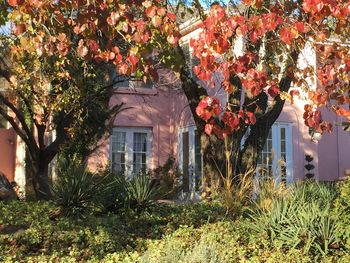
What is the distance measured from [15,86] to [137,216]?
13.9ft

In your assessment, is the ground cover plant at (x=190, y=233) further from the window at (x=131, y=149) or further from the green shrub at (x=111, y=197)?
the window at (x=131, y=149)

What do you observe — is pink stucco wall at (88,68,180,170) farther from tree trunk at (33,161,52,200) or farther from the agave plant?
the agave plant

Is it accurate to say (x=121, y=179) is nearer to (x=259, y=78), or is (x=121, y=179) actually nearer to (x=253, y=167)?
(x=253, y=167)

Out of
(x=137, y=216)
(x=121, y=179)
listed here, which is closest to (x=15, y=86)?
(x=121, y=179)

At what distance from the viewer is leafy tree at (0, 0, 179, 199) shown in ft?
15.4

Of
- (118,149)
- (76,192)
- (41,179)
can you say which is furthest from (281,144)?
(76,192)

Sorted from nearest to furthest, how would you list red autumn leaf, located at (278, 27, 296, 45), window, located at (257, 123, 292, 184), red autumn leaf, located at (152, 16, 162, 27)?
red autumn leaf, located at (152, 16, 162, 27) < red autumn leaf, located at (278, 27, 296, 45) < window, located at (257, 123, 292, 184)

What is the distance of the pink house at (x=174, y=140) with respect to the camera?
18406 mm

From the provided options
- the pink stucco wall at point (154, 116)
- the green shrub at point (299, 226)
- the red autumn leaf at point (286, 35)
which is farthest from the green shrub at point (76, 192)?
the pink stucco wall at point (154, 116)

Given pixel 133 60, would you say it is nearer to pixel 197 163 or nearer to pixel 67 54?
pixel 67 54

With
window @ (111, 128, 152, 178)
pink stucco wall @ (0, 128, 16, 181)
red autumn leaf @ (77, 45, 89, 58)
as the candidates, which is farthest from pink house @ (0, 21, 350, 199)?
red autumn leaf @ (77, 45, 89, 58)

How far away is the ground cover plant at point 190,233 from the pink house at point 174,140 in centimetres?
833

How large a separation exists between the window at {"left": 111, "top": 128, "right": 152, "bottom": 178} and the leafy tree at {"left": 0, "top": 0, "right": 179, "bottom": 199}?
3397mm

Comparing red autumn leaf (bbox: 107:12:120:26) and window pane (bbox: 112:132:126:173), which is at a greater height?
red autumn leaf (bbox: 107:12:120:26)
